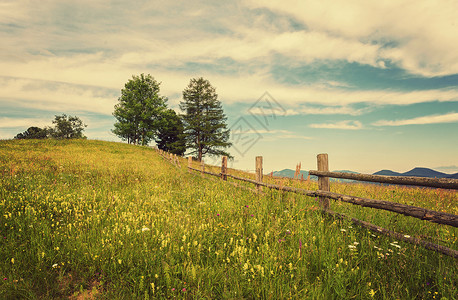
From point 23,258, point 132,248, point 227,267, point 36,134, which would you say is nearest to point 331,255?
point 227,267

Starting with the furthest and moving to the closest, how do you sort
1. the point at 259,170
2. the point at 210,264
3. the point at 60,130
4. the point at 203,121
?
the point at 60,130 < the point at 203,121 < the point at 259,170 < the point at 210,264

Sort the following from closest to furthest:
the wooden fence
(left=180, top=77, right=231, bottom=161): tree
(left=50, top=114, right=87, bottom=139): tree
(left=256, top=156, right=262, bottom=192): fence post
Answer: the wooden fence < (left=256, top=156, right=262, bottom=192): fence post < (left=180, top=77, right=231, bottom=161): tree < (left=50, top=114, right=87, bottom=139): tree

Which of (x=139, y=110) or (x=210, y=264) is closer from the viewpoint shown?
(x=210, y=264)

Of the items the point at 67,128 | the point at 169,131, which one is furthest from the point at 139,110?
the point at 67,128

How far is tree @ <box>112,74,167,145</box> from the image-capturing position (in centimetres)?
4400

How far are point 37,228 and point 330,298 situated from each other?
466 cm

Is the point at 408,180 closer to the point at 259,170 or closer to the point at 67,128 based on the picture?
the point at 259,170

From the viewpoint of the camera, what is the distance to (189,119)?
36.7 m

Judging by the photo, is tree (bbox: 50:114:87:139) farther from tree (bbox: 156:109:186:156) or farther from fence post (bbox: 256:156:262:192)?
fence post (bbox: 256:156:262:192)

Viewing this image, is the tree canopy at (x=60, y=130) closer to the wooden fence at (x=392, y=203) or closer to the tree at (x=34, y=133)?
the tree at (x=34, y=133)

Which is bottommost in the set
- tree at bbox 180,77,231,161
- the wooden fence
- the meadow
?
the meadow

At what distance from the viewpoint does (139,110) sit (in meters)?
44.5

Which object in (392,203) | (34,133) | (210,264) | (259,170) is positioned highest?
(34,133)

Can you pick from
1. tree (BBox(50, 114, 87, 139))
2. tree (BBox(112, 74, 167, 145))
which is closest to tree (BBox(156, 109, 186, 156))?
tree (BBox(112, 74, 167, 145))
